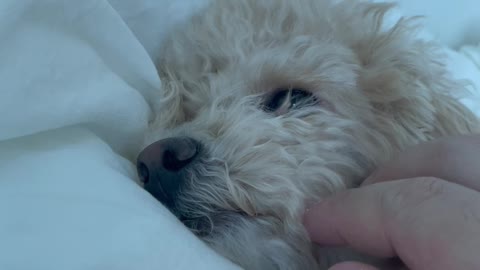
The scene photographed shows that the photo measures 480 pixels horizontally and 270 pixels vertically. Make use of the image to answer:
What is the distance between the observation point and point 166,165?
906 millimetres

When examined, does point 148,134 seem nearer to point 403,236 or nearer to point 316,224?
point 316,224

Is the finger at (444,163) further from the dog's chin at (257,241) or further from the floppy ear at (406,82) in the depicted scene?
the floppy ear at (406,82)

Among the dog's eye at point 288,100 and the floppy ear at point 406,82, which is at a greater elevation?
the dog's eye at point 288,100

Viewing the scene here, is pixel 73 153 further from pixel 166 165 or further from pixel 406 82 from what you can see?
pixel 406 82

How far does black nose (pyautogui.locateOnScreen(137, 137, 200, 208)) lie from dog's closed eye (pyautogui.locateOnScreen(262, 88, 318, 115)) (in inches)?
8.1

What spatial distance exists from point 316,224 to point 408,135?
0.41m

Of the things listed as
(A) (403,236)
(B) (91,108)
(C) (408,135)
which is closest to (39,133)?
(B) (91,108)

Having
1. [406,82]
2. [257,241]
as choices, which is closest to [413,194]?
[257,241]

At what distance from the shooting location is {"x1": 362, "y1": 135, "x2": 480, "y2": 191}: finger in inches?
30.7

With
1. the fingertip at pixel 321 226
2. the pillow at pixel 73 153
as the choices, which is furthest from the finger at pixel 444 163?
the pillow at pixel 73 153

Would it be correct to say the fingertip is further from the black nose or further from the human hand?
the black nose

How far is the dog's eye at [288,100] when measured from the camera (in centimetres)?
112

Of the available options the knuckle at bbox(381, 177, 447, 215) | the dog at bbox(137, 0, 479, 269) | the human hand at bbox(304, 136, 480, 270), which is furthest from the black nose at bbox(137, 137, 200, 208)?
the knuckle at bbox(381, 177, 447, 215)

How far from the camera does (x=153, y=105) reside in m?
1.07
